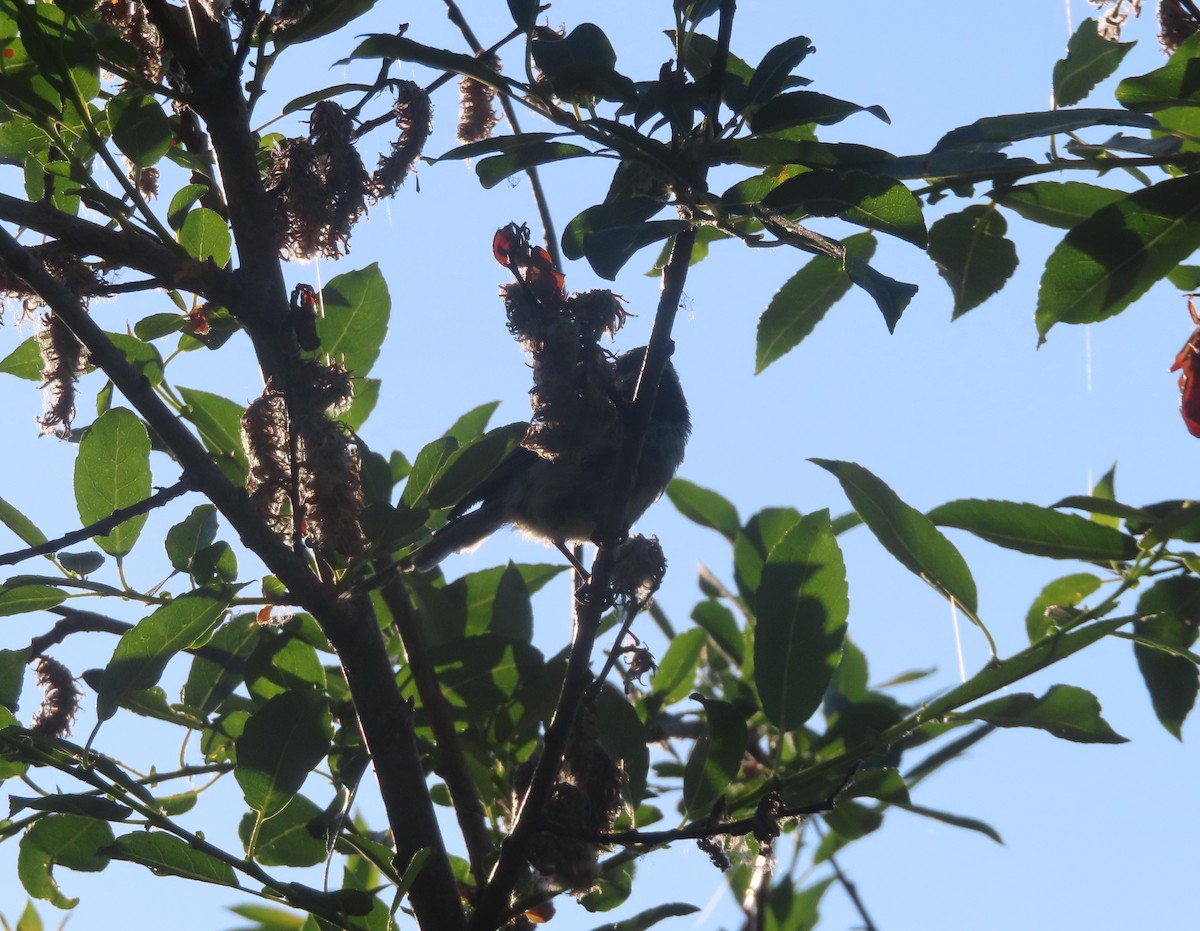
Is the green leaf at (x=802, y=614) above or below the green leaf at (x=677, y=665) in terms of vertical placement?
below

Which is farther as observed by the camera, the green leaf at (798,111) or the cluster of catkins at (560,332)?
the cluster of catkins at (560,332)

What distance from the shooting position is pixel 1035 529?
1.76 metres

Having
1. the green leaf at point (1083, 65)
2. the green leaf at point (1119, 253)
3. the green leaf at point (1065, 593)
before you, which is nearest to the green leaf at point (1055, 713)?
Answer: the green leaf at point (1065, 593)

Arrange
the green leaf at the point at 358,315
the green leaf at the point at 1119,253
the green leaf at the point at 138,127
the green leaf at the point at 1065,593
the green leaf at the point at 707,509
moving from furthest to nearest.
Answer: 1. the green leaf at the point at 707,509
2. the green leaf at the point at 358,315
3. the green leaf at the point at 1065,593
4. the green leaf at the point at 138,127
5. the green leaf at the point at 1119,253

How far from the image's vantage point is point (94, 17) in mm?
1905

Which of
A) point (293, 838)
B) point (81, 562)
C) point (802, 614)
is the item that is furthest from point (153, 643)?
point (802, 614)

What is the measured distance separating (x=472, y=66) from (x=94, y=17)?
2.42 feet

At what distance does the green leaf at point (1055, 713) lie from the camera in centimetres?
169

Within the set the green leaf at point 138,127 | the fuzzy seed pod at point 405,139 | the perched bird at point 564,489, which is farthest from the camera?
the perched bird at point 564,489

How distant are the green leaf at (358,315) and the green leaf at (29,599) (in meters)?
0.65

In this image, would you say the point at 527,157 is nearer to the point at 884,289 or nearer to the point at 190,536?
the point at 884,289

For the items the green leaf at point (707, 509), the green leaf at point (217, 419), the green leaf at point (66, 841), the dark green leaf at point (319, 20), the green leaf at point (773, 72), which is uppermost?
the dark green leaf at point (319, 20)

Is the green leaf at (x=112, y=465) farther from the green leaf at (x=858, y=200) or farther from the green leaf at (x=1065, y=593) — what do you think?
the green leaf at (x=1065, y=593)

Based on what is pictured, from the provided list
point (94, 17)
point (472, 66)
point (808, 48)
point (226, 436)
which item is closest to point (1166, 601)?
point (808, 48)
